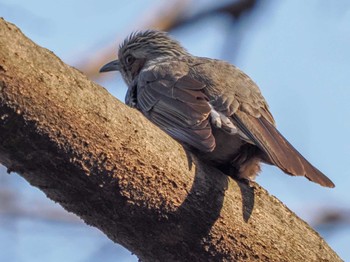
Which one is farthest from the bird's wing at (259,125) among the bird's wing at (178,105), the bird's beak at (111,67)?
the bird's beak at (111,67)

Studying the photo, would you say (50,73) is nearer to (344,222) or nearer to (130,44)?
(130,44)

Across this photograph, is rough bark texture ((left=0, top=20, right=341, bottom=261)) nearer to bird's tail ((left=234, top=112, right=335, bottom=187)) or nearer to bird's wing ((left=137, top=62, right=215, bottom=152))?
bird's tail ((left=234, top=112, right=335, bottom=187))

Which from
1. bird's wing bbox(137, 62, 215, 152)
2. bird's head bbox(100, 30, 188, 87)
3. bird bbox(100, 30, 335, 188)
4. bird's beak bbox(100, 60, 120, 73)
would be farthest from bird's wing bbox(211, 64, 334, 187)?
bird's beak bbox(100, 60, 120, 73)

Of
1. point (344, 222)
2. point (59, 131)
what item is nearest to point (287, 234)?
point (59, 131)

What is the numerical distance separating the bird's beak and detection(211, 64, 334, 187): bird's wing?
1793 mm

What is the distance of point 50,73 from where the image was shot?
9.99ft

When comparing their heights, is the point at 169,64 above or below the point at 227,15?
below

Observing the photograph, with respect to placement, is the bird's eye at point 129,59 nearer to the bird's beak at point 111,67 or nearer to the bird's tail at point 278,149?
the bird's beak at point 111,67

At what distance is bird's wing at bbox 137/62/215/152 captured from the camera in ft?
13.3

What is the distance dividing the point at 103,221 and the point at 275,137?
147cm

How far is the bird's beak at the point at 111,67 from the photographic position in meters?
6.72

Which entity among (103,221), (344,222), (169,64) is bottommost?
(103,221)

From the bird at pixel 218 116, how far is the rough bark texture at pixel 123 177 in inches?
12.0

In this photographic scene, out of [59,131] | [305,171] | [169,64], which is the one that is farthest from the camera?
[169,64]
